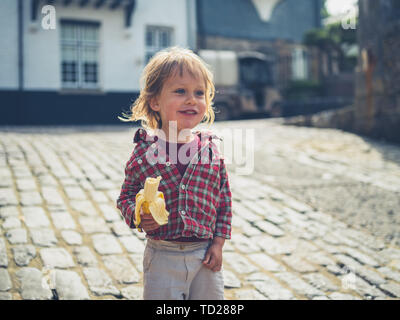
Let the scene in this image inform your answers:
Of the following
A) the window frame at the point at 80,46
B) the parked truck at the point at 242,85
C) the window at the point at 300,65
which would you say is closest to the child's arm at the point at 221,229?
the parked truck at the point at 242,85

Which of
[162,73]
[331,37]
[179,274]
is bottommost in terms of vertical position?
[179,274]

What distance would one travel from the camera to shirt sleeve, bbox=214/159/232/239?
1953 mm

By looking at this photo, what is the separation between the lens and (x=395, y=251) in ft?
12.8

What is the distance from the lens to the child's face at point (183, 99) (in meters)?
1.88

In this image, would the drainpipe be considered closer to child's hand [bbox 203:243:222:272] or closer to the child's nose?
the child's nose

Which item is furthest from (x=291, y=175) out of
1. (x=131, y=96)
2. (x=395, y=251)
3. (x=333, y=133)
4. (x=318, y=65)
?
(x=318, y=65)

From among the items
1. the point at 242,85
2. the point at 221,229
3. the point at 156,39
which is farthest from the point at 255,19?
the point at 221,229

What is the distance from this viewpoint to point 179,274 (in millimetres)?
1854

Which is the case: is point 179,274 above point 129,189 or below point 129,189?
below

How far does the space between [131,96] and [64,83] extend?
93.0 inches

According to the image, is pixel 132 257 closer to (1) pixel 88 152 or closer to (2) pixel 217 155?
(2) pixel 217 155

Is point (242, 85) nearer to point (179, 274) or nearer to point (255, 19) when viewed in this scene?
point (255, 19)

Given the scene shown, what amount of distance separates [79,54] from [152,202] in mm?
14115
